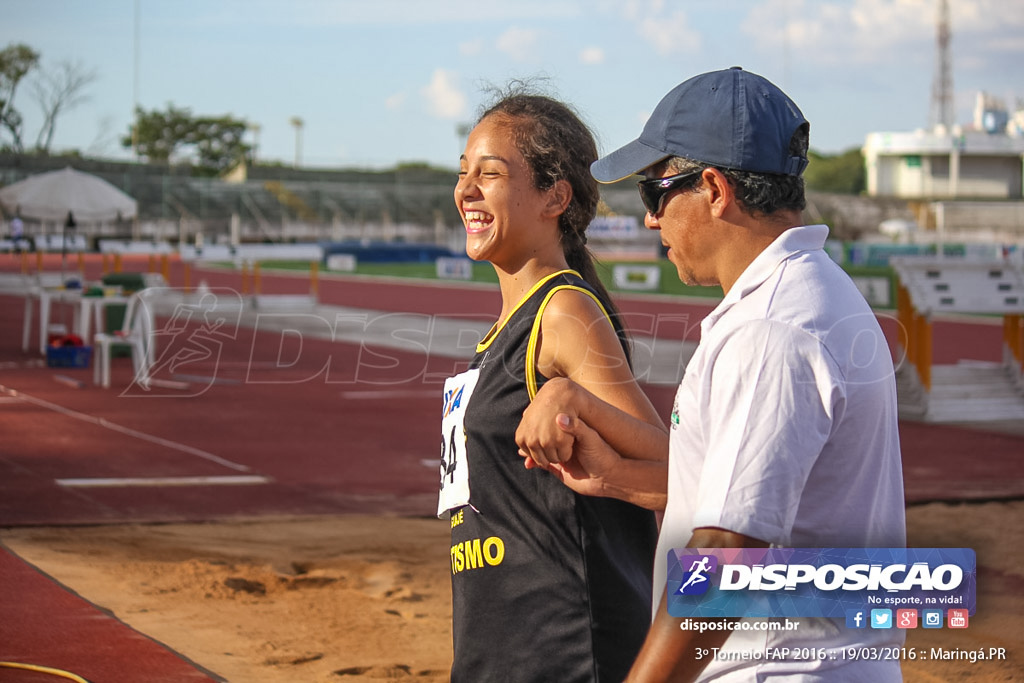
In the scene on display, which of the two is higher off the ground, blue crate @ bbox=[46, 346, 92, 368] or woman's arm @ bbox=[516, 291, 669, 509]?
woman's arm @ bbox=[516, 291, 669, 509]

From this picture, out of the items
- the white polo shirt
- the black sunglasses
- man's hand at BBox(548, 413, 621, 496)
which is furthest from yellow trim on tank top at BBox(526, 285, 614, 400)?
the white polo shirt

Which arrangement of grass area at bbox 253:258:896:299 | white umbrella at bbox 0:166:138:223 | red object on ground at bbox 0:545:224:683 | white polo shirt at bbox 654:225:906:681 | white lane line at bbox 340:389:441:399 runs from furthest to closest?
grass area at bbox 253:258:896:299
white umbrella at bbox 0:166:138:223
white lane line at bbox 340:389:441:399
red object on ground at bbox 0:545:224:683
white polo shirt at bbox 654:225:906:681

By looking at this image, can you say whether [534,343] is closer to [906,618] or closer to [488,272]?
[906,618]

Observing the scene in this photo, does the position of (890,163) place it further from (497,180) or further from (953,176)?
(497,180)

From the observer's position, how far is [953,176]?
9775 cm

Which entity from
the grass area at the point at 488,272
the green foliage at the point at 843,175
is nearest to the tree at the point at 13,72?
the grass area at the point at 488,272

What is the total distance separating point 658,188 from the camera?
203 centimetres

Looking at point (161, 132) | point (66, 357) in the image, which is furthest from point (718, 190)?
point (161, 132)

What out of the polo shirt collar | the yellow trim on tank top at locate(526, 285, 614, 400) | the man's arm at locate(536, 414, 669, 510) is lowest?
the man's arm at locate(536, 414, 669, 510)

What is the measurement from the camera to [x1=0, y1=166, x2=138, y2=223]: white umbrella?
19.6m

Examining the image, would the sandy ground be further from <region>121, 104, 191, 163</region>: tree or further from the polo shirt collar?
<region>121, 104, 191, 163</region>: tree

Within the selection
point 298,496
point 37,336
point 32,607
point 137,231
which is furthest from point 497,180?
point 137,231

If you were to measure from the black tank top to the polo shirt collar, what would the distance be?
0.74m
